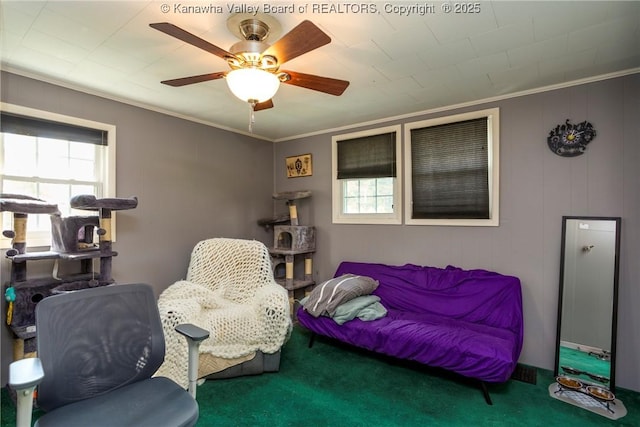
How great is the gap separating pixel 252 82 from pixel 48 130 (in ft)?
6.46

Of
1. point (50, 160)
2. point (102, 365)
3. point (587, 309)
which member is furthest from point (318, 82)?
point (587, 309)

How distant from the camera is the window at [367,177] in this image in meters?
3.39

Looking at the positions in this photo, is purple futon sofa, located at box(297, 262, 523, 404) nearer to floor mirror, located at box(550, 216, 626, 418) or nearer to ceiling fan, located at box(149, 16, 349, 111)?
floor mirror, located at box(550, 216, 626, 418)

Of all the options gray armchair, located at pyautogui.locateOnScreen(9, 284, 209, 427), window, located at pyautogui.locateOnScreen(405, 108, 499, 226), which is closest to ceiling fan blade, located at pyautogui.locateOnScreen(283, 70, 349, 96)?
gray armchair, located at pyautogui.locateOnScreen(9, 284, 209, 427)

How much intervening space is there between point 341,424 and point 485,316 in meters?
1.50

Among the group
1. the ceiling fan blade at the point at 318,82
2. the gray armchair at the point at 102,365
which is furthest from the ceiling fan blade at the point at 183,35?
the gray armchair at the point at 102,365

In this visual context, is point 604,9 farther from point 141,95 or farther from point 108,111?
point 108,111

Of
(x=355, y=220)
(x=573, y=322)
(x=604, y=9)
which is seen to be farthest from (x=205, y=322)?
(x=604, y=9)

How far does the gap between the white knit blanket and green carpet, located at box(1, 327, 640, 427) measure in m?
0.27

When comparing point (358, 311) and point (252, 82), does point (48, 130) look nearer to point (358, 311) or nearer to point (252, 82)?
point (252, 82)

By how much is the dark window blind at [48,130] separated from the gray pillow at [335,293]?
2297 mm

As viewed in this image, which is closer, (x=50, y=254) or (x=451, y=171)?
(x=50, y=254)

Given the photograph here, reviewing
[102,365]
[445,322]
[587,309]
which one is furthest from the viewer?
[445,322]

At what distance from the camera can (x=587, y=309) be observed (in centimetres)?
239
